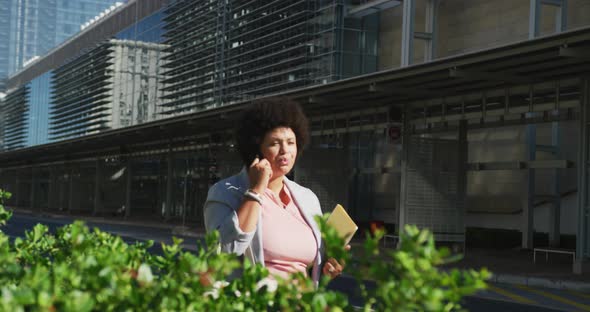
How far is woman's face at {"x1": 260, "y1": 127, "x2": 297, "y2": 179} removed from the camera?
4.07m

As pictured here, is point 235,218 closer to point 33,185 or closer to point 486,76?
point 486,76

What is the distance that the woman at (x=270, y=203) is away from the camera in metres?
Result: 3.85

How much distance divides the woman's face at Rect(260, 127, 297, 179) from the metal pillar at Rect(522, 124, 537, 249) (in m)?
25.7

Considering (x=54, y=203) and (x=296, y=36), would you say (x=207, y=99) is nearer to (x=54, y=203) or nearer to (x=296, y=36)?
(x=296, y=36)

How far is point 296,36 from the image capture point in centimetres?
3566

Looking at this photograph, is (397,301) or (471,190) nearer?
(397,301)

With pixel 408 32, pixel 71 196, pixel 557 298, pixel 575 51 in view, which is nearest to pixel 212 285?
pixel 557 298

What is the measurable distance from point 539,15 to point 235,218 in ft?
74.3

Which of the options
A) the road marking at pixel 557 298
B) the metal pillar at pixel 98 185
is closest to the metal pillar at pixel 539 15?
the road marking at pixel 557 298

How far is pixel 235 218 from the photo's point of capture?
3.86 meters

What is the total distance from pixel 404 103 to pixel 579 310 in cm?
1332

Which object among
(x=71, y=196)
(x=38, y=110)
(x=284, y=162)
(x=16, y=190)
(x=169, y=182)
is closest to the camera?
(x=284, y=162)

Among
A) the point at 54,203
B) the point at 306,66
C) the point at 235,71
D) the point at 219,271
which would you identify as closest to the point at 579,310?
the point at 219,271

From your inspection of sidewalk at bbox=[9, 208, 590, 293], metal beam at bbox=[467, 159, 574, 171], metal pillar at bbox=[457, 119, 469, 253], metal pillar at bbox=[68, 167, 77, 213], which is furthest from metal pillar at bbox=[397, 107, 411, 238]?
metal pillar at bbox=[68, 167, 77, 213]
